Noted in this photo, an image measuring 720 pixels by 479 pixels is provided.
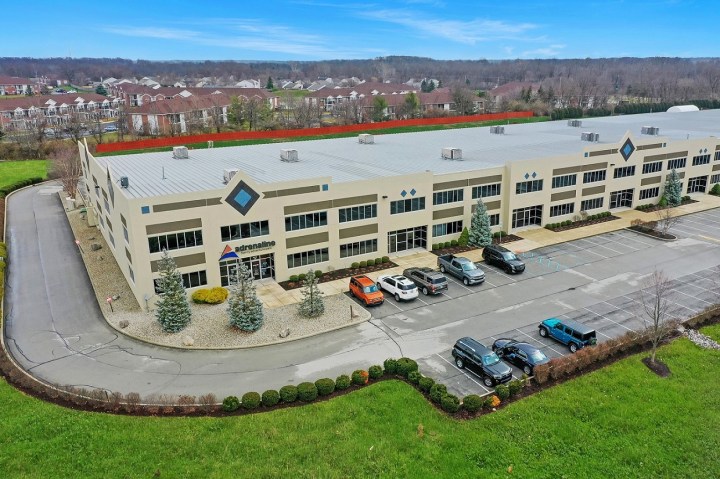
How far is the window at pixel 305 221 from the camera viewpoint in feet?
141

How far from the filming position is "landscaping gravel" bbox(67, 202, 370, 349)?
33.8 meters

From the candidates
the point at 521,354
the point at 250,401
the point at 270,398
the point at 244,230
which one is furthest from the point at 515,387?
the point at 244,230

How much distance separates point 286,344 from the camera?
110 ft

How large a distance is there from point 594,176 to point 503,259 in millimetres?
21867

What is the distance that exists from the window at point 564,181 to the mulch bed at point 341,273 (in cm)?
2120

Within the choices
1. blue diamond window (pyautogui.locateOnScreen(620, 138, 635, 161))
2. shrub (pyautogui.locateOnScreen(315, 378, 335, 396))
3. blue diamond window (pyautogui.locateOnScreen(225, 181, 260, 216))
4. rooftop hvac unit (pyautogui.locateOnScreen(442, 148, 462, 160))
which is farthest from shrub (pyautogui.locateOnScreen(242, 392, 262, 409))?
blue diamond window (pyautogui.locateOnScreen(620, 138, 635, 161))

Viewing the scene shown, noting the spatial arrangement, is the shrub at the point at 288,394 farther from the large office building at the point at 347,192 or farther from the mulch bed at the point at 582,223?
the mulch bed at the point at 582,223

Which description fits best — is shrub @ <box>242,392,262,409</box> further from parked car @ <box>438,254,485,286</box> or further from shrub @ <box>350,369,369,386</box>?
parked car @ <box>438,254,485,286</box>

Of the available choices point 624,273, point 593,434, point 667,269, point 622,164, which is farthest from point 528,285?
point 622,164

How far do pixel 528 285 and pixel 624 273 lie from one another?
8.61 metres

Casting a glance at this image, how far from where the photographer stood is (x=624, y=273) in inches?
1721

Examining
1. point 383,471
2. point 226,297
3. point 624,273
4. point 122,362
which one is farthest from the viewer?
point 624,273

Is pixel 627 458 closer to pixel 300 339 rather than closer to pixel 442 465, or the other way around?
pixel 442 465

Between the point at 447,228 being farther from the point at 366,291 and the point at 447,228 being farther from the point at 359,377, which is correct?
the point at 359,377
